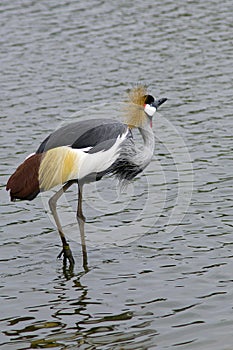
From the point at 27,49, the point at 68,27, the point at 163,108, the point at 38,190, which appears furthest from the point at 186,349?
the point at 68,27

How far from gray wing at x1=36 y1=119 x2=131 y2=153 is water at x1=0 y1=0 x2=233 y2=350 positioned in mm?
1153

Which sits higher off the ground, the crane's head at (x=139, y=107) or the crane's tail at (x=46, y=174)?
the crane's head at (x=139, y=107)

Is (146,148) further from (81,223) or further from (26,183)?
(26,183)

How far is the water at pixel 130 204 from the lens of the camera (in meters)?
7.20

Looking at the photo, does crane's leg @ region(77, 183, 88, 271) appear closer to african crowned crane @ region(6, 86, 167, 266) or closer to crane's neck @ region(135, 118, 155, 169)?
african crowned crane @ region(6, 86, 167, 266)

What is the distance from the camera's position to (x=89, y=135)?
8.48 meters

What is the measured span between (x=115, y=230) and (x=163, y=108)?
187 inches

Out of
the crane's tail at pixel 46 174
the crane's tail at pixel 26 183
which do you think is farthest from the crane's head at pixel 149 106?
the crane's tail at pixel 26 183

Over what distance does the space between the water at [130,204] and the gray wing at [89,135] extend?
1.15 meters

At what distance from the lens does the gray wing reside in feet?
27.8

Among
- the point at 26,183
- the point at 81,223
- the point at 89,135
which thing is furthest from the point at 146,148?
the point at 26,183

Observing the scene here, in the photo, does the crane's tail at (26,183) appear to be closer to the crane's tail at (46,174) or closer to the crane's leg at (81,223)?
the crane's tail at (46,174)

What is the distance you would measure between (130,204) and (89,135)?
1.87 m

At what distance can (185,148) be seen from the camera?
11.9 m
